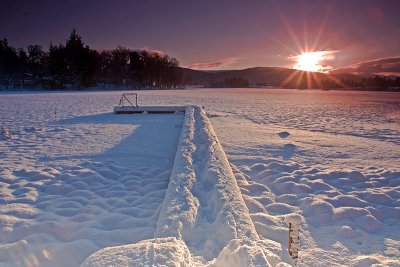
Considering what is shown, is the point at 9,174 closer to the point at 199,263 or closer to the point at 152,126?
the point at 199,263

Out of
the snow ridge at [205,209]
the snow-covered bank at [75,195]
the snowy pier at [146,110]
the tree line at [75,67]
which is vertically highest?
the tree line at [75,67]

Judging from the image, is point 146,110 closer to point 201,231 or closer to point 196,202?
point 196,202

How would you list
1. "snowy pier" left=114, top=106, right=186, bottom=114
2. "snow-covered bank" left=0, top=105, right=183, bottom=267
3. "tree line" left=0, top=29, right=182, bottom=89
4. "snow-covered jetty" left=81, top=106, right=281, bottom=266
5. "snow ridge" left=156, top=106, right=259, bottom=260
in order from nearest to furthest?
"snow-covered jetty" left=81, top=106, right=281, bottom=266
"snow ridge" left=156, top=106, right=259, bottom=260
"snow-covered bank" left=0, top=105, right=183, bottom=267
"snowy pier" left=114, top=106, right=186, bottom=114
"tree line" left=0, top=29, right=182, bottom=89

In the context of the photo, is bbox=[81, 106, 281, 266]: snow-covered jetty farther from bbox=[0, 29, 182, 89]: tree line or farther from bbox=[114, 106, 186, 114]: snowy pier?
bbox=[0, 29, 182, 89]: tree line

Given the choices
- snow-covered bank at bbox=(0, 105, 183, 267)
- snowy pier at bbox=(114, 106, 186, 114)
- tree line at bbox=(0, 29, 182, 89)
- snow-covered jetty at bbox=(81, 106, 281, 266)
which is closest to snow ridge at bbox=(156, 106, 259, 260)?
snow-covered jetty at bbox=(81, 106, 281, 266)

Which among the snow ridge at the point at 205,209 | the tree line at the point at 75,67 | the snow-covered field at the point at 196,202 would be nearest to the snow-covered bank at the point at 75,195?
the snow-covered field at the point at 196,202

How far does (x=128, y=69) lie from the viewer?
266ft

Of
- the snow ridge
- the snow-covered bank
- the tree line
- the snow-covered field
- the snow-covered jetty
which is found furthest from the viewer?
the tree line

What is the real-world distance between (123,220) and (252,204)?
5.43ft

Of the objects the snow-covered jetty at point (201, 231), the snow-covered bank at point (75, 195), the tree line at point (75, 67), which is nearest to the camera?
the snow-covered jetty at point (201, 231)

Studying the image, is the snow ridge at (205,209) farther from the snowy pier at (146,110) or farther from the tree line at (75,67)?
the tree line at (75,67)

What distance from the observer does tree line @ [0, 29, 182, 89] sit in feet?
206

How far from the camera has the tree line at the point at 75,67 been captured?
6284 cm

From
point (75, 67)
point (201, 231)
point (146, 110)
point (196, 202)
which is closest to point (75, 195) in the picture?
point (196, 202)
